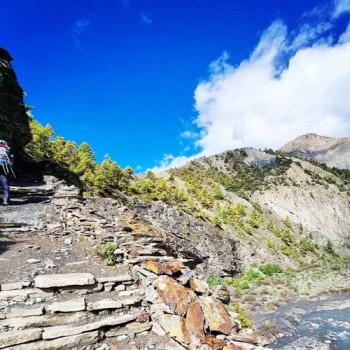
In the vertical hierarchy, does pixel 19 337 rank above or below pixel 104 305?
below

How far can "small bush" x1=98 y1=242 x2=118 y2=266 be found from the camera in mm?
9445

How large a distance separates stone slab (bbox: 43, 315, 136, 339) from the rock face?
869 inches

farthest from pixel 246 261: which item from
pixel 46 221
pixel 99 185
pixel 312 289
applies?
pixel 46 221

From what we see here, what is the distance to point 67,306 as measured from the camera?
22.4 ft

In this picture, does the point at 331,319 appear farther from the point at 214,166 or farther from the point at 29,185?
the point at 214,166

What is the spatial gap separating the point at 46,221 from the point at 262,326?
84.3 feet

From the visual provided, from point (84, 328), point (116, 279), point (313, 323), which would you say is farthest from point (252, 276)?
point (84, 328)

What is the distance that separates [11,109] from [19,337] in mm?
25236

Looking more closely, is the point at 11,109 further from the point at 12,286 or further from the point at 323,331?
the point at 323,331

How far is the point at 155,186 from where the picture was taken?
68438mm

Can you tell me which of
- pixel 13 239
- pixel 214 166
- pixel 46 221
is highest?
pixel 214 166

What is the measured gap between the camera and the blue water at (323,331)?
92.2 ft

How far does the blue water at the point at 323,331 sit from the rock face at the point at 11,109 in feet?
86.8

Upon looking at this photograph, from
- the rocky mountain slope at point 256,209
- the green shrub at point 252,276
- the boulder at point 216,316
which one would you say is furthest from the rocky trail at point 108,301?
the green shrub at point 252,276
